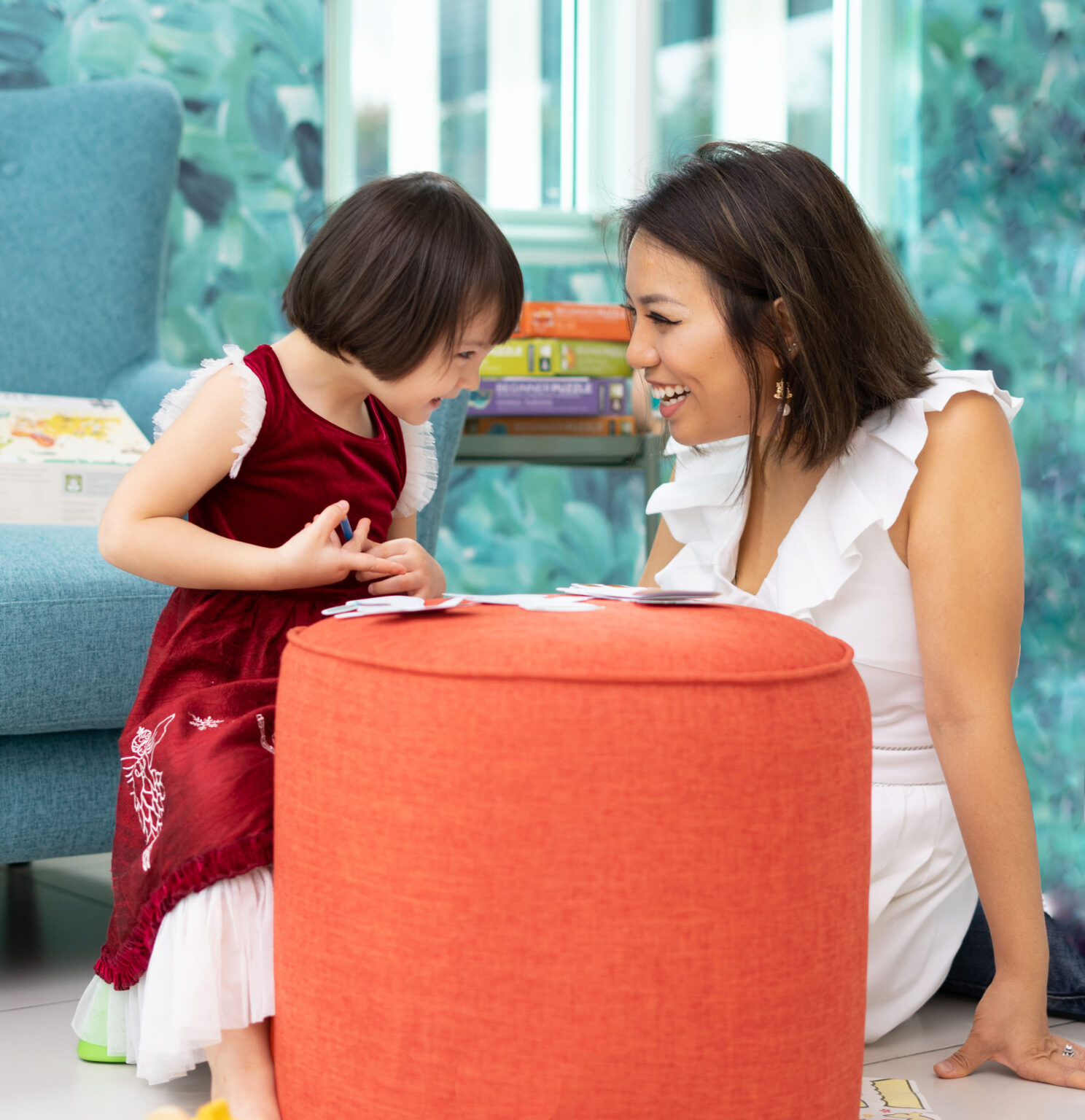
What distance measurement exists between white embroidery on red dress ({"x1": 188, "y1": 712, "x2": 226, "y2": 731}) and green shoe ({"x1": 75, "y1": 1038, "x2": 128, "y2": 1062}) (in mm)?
299

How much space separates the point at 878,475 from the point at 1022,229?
7.66 ft

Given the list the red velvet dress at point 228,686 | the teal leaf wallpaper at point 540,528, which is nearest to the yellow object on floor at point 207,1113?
the red velvet dress at point 228,686

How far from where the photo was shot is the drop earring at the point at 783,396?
1.18m

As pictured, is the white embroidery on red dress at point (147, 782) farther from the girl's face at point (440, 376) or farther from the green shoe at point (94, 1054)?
the girl's face at point (440, 376)

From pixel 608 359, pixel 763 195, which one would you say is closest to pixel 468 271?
pixel 763 195

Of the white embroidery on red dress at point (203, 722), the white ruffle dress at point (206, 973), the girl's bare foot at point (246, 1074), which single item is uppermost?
the white embroidery on red dress at point (203, 722)

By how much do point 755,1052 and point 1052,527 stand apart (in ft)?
8.88

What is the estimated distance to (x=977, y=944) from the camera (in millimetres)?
1216

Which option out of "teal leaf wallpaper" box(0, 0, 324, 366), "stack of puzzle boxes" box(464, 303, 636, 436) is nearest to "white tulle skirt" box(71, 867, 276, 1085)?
"stack of puzzle boxes" box(464, 303, 636, 436)

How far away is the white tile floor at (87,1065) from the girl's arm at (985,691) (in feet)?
0.13

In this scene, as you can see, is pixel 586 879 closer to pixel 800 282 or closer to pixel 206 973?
pixel 206 973

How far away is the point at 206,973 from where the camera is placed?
89 centimetres

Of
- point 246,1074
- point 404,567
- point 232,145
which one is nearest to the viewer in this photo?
point 246,1074

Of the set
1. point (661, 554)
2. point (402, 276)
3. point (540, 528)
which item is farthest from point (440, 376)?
point (540, 528)
